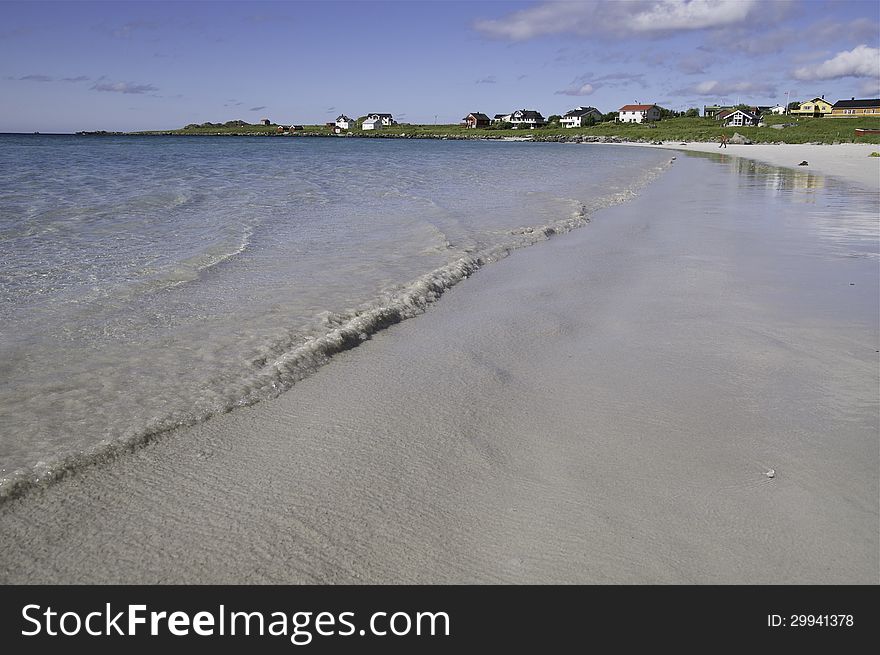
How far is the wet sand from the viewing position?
3.12m

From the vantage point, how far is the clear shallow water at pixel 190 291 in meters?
4.88

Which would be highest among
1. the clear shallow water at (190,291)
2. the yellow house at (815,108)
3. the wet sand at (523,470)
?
the yellow house at (815,108)

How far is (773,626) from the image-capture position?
9.14ft

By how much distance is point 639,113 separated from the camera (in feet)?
523

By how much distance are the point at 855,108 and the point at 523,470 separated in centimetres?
15026

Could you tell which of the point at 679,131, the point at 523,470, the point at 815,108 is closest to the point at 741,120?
the point at 679,131

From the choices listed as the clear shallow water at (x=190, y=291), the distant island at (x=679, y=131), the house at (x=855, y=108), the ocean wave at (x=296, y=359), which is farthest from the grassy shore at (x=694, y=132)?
the ocean wave at (x=296, y=359)

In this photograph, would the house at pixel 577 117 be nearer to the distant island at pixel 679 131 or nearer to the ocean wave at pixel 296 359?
the distant island at pixel 679 131

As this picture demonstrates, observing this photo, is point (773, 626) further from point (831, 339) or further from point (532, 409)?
point (831, 339)

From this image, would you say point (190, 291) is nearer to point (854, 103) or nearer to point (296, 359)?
point (296, 359)

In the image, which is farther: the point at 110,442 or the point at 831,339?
the point at 831,339

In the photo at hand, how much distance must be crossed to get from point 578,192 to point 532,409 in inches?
771

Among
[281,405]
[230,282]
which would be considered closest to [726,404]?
[281,405]

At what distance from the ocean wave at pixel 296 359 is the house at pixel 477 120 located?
618 ft
